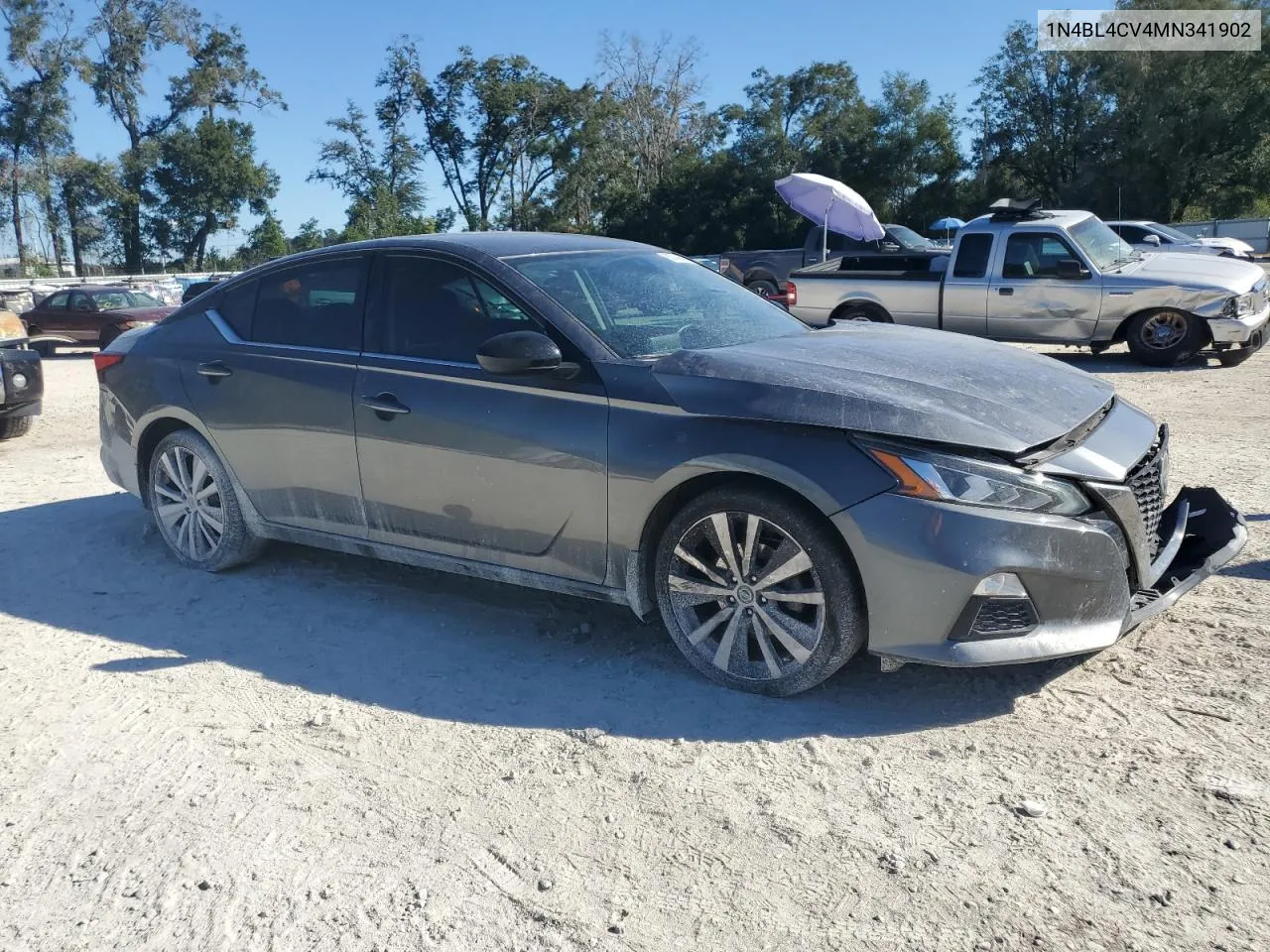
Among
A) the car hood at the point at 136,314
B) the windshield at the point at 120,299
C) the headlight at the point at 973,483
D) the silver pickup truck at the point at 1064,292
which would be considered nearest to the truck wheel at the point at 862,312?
the silver pickup truck at the point at 1064,292

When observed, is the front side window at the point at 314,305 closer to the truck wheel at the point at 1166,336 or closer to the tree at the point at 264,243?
the truck wheel at the point at 1166,336

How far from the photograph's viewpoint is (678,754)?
3.44 meters

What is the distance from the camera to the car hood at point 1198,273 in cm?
1152

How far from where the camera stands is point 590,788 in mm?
3275

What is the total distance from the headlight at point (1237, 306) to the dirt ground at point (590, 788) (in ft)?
25.0

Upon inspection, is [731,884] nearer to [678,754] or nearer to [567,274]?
[678,754]

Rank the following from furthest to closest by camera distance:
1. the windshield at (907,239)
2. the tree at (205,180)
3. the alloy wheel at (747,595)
→ the tree at (205,180)
the windshield at (907,239)
the alloy wheel at (747,595)

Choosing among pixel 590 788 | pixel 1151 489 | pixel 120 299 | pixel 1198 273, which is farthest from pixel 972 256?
pixel 120 299

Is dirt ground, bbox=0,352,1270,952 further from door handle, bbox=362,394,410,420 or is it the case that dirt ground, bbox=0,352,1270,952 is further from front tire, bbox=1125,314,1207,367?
front tire, bbox=1125,314,1207,367

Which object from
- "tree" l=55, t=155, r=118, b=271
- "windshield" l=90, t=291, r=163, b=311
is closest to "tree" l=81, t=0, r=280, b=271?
"tree" l=55, t=155, r=118, b=271

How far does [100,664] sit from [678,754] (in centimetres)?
251

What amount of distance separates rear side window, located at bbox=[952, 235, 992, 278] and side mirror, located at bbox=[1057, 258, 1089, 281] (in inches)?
33.8

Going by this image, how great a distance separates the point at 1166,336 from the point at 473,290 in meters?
9.84

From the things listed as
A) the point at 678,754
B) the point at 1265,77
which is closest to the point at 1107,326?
the point at 678,754
